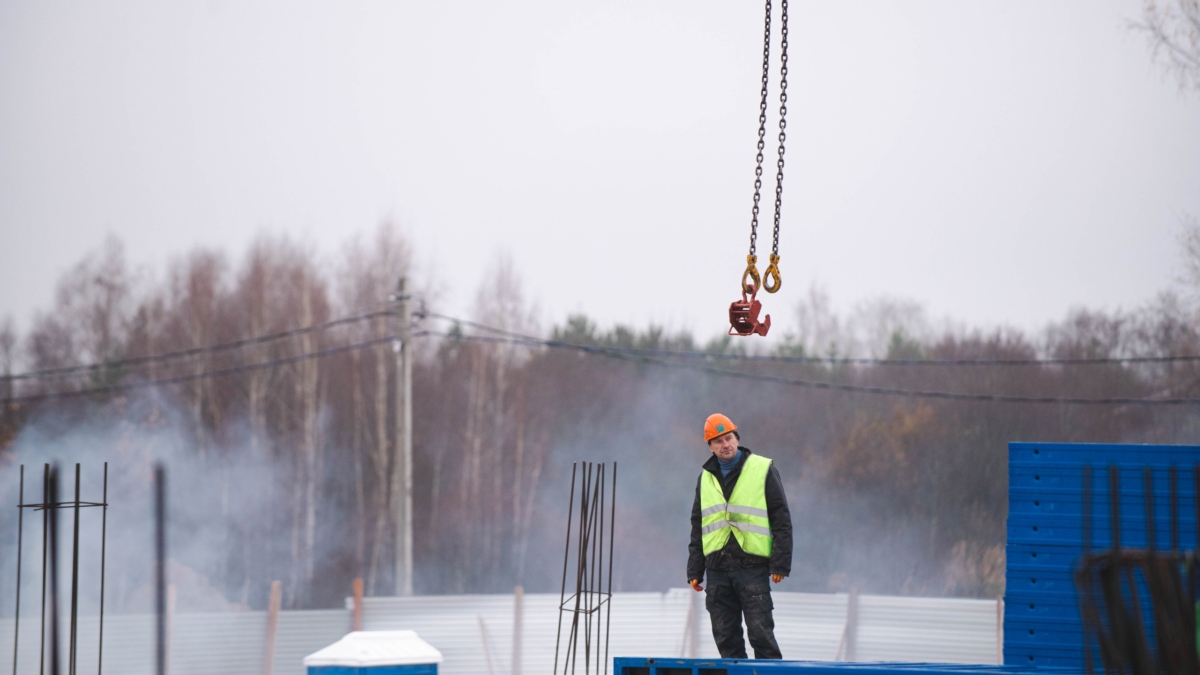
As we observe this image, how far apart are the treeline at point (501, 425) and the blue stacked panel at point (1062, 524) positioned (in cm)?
2857

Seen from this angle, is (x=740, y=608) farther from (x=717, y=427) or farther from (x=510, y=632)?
(x=510, y=632)

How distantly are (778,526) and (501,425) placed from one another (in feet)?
104

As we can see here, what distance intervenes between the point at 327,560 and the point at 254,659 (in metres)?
20.0

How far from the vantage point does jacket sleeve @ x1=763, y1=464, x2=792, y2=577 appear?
734 cm

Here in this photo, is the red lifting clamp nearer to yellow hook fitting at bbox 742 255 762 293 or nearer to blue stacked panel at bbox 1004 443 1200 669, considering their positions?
yellow hook fitting at bbox 742 255 762 293

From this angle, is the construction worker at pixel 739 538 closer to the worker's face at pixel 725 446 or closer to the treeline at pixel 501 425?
the worker's face at pixel 725 446

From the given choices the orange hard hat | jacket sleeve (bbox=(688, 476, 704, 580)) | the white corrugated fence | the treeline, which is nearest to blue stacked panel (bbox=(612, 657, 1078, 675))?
jacket sleeve (bbox=(688, 476, 704, 580))

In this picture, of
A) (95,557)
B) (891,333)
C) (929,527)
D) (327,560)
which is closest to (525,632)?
(95,557)

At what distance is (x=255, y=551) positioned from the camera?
3472 cm

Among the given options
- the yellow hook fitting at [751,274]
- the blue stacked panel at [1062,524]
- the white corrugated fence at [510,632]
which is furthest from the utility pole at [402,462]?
the blue stacked panel at [1062,524]

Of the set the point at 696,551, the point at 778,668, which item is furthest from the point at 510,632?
the point at 778,668

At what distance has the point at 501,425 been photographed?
38.8 m

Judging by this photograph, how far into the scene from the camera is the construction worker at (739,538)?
744cm

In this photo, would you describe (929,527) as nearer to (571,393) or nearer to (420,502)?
(571,393)
